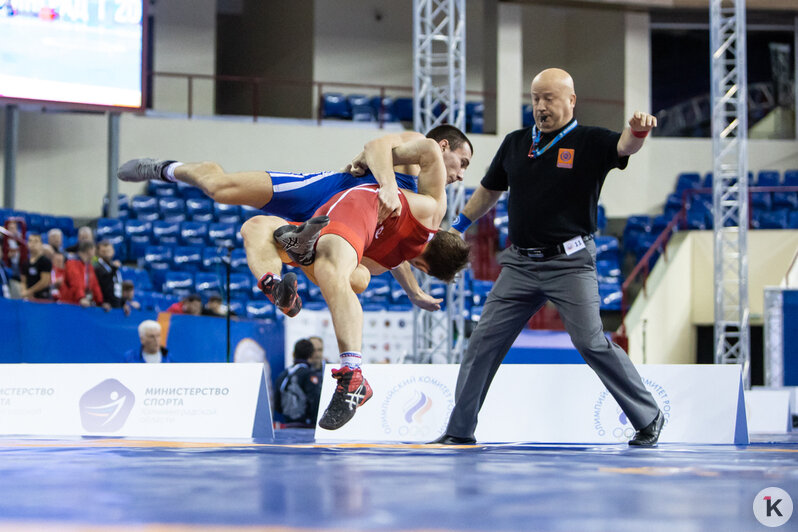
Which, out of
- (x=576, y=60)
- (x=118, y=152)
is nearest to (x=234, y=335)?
(x=118, y=152)

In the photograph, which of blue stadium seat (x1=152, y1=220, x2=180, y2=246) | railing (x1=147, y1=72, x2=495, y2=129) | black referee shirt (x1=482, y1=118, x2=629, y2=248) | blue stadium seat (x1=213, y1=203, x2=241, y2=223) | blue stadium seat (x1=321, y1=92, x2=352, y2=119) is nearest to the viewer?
black referee shirt (x1=482, y1=118, x2=629, y2=248)

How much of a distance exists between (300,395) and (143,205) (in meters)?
7.10

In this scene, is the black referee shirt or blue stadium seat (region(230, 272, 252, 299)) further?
blue stadium seat (region(230, 272, 252, 299))

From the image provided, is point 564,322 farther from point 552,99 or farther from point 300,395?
point 300,395

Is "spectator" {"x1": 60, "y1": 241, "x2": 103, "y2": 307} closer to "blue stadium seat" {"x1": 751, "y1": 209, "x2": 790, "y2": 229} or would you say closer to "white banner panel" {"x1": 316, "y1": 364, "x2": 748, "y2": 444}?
"white banner panel" {"x1": 316, "y1": 364, "x2": 748, "y2": 444}

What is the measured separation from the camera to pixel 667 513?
5.13 feet

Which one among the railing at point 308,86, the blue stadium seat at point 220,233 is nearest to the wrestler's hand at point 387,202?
the blue stadium seat at point 220,233

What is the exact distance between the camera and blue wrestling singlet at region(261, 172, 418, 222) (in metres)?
3.58

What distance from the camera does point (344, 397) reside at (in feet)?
10.0

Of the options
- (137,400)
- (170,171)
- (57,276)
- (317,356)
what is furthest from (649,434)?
(57,276)

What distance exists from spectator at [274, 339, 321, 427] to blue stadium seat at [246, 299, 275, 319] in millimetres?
3959

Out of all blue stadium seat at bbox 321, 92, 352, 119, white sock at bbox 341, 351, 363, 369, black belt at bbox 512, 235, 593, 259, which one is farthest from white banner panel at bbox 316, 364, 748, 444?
blue stadium seat at bbox 321, 92, 352, 119

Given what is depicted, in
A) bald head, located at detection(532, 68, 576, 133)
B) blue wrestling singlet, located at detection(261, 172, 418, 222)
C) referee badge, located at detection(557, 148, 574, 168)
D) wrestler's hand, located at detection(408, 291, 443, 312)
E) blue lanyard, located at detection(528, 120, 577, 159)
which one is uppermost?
bald head, located at detection(532, 68, 576, 133)

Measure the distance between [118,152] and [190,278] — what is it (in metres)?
2.59
